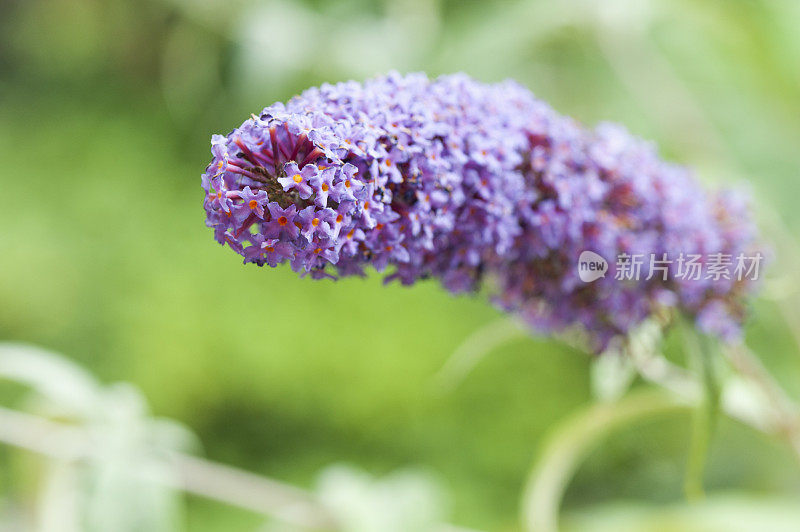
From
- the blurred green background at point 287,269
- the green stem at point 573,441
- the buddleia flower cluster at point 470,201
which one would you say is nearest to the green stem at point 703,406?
the buddleia flower cluster at point 470,201

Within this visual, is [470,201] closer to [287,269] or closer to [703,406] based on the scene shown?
[703,406]

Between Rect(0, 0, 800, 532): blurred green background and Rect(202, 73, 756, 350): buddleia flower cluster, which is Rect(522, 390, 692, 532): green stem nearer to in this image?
Rect(202, 73, 756, 350): buddleia flower cluster

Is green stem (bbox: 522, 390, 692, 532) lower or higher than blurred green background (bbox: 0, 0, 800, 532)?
lower

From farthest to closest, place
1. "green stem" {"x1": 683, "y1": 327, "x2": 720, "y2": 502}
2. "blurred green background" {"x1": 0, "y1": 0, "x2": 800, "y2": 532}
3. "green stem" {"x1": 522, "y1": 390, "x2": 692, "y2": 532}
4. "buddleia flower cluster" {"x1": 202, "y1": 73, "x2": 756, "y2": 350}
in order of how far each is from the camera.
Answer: "blurred green background" {"x1": 0, "y1": 0, "x2": 800, "y2": 532} < "green stem" {"x1": 522, "y1": 390, "x2": 692, "y2": 532} < "green stem" {"x1": 683, "y1": 327, "x2": 720, "y2": 502} < "buddleia flower cluster" {"x1": 202, "y1": 73, "x2": 756, "y2": 350}

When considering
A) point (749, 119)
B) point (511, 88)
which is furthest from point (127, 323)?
point (749, 119)

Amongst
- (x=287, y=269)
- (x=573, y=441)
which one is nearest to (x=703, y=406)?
(x=573, y=441)

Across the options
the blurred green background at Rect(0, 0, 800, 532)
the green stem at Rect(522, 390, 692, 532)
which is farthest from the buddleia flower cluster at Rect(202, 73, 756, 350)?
the blurred green background at Rect(0, 0, 800, 532)

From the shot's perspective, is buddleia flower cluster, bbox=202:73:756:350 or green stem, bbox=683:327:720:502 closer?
buddleia flower cluster, bbox=202:73:756:350
